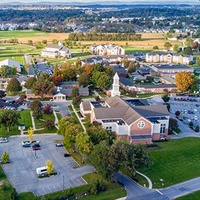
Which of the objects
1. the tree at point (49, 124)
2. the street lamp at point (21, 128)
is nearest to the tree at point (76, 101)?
the tree at point (49, 124)

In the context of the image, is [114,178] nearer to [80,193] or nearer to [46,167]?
[80,193]

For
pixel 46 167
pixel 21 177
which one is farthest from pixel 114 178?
pixel 21 177

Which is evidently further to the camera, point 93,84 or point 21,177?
point 93,84

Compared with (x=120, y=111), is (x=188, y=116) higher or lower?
lower

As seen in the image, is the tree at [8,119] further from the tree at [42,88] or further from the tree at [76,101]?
the tree at [42,88]

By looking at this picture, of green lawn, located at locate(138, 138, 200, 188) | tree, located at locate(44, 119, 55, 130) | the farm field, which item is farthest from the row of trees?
the farm field

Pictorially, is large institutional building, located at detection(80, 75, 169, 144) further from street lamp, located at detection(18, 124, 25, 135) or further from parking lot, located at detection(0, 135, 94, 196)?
street lamp, located at detection(18, 124, 25, 135)
